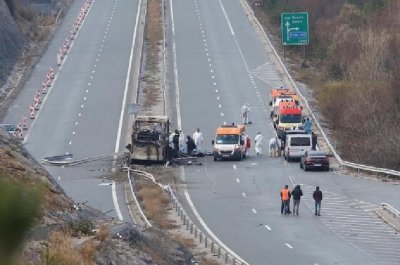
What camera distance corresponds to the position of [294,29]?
2584 inches

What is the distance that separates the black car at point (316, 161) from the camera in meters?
38.7

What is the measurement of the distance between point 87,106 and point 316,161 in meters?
19.8

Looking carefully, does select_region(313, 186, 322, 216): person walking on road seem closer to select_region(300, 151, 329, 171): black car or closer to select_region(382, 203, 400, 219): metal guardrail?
select_region(382, 203, 400, 219): metal guardrail

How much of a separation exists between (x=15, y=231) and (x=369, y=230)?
2547 cm

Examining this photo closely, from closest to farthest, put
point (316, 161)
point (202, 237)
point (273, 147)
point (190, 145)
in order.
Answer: point (202, 237) < point (316, 161) < point (190, 145) < point (273, 147)

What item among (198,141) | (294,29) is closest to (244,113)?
(198,141)

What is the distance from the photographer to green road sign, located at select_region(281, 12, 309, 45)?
65.4 meters

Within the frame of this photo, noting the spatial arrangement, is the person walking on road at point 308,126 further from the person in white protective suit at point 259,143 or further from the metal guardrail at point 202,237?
the metal guardrail at point 202,237

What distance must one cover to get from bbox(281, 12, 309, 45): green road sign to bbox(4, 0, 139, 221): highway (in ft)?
33.5

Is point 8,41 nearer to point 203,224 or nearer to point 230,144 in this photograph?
point 230,144

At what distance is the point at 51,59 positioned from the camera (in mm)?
70188

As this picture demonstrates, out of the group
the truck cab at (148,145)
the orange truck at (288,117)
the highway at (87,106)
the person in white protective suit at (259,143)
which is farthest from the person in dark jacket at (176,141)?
the orange truck at (288,117)

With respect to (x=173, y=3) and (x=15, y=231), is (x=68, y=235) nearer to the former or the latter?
(x=15, y=231)

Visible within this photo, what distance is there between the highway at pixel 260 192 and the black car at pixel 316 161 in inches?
13.0
